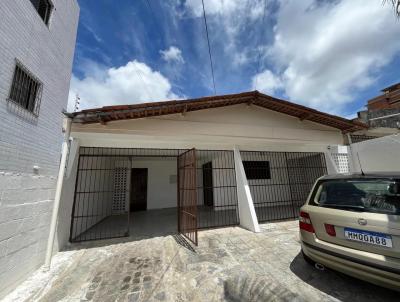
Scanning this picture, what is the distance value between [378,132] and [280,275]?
8419 mm

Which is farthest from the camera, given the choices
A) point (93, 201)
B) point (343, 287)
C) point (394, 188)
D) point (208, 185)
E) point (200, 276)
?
point (208, 185)

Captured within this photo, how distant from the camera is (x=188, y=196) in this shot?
4.95 metres

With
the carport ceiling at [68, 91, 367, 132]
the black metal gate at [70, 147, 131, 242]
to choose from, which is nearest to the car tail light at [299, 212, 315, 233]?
the carport ceiling at [68, 91, 367, 132]

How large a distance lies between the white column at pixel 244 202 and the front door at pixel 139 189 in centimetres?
633

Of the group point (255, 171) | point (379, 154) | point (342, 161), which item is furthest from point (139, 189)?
point (379, 154)

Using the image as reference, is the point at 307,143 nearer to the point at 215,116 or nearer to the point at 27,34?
the point at 215,116

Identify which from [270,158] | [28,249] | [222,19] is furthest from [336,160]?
[28,249]

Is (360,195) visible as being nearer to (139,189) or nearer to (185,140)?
(185,140)

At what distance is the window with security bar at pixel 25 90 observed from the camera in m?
3.83

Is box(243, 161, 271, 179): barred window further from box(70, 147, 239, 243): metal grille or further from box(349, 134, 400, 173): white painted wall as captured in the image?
box(349, 134, 400, 173): white painted wall

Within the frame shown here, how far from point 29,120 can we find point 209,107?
180 inches

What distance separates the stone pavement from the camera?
244 cm

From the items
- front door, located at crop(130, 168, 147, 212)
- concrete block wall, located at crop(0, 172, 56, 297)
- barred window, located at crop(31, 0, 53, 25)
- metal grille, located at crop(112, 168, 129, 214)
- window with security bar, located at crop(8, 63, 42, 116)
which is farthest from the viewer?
front door, located at crop(130, 168, 147, 212)

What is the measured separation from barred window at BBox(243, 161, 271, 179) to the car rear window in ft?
23.4
